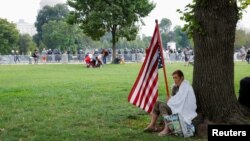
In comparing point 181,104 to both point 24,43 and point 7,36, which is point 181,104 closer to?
point 7,36

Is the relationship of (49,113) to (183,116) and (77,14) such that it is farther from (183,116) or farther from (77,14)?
(77,14)

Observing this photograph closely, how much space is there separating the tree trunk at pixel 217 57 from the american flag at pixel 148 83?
957 millimetres

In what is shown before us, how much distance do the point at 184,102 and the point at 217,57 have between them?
47.6 inches

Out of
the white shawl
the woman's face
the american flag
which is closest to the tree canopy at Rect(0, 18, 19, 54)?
the american flag

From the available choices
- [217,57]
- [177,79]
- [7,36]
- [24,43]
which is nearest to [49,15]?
[24,43]

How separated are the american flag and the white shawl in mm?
1033

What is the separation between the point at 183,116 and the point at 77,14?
42120 mm

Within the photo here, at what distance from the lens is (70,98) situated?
14344 mm

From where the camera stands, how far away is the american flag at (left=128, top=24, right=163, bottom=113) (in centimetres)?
971

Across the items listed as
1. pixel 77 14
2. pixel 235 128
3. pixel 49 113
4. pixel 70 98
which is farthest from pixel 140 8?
pixel 235 128

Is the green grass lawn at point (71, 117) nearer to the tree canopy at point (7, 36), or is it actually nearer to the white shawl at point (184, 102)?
the white shawl at point (184, 102)

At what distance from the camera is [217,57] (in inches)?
361

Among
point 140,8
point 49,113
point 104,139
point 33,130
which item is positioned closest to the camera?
point 104,139

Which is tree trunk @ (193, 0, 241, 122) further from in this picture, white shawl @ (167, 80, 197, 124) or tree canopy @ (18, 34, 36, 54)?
tree canopy @ (18, 34, 36, 54)
